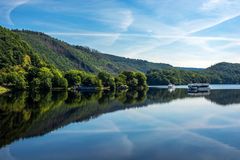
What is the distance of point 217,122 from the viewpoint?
162 feet

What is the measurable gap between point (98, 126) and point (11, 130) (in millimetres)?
10966

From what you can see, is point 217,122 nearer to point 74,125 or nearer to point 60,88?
point 74,125

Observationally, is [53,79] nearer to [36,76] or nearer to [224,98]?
[36,76]

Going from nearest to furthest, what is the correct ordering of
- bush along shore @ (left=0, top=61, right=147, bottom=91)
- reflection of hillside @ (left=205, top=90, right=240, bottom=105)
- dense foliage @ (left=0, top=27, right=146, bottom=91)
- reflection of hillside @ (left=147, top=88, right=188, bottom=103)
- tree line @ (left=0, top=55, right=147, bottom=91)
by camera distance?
reflection of hillside @ (left=205, top=90, right=240, bottom=105), reflection of hillside @ (left=147, top=88, right=188, bottom=103), bush along shore @ (left=0, top=61, right=147, bottom=91), tree line @ (left=0, top=55, right=147, bottom=91), dense foliage @ (left=0, top=27, right=146, bottom=91)

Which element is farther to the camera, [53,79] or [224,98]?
[53,79]

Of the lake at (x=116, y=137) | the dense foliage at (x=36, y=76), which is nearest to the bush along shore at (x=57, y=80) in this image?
the dense foliage at (x=36, y=76)

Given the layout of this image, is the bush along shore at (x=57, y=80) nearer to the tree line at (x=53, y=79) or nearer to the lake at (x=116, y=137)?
the tree line at (x=53, y=79)

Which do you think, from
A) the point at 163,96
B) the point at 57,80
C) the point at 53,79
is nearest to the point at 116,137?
the point at 163,96

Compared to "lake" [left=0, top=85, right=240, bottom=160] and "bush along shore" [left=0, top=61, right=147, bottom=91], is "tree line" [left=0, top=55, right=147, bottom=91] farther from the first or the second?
"lake" [left=0, top=85, right=240, bottom=160]

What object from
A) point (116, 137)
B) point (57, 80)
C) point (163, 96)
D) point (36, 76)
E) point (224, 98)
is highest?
point (36, 76)

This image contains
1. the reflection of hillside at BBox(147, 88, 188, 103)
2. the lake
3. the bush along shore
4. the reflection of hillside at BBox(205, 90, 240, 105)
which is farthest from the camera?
the bush along shore

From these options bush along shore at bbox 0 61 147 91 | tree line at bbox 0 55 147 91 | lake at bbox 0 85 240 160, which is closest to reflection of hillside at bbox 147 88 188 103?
lake at bbox 0 85 240 160

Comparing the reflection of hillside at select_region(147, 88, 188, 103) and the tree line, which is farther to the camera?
the tree line

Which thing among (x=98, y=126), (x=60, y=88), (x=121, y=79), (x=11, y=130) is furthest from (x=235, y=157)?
(x=121, y=79)
